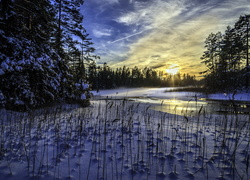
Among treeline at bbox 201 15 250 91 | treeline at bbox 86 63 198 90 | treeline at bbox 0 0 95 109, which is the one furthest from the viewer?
treeline at bbox 86 63 198 90

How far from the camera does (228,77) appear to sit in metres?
20.6

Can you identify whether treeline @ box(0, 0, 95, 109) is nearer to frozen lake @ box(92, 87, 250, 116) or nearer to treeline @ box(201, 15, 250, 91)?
frozen lake @ box(92, 87, 250, 116)

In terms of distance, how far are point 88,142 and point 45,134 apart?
147cm

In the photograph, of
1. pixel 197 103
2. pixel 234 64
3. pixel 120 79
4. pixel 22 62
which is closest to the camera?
pixel 22 62

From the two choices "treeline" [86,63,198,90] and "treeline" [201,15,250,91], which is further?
"treeline" [86,63,198,90]

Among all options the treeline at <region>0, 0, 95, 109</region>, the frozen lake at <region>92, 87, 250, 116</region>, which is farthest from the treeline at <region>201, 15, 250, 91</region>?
the treeline at <region>0, 0, 95, 109</region>

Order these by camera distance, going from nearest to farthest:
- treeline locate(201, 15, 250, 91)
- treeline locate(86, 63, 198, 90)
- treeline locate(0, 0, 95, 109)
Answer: treeline locate(0, 0, 95, 109)
treeline locate(201, 15, 250, 91)
treeline locate(86, 63, 198, 90)

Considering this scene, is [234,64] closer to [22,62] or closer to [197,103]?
[197,103]

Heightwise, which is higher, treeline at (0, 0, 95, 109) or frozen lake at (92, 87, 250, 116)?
treeline at (0, 0, 95, 109)

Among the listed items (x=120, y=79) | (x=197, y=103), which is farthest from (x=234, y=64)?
(x=120, y=79)

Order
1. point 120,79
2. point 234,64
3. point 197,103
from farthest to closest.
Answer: point 120,79, point 234,64, point 197,103

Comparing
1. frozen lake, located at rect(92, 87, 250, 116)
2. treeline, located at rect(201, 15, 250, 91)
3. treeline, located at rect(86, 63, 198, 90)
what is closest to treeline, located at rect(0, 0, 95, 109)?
frozen lake, located at rect(92, 87, 250, 116)

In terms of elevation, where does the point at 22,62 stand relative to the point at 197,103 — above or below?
above

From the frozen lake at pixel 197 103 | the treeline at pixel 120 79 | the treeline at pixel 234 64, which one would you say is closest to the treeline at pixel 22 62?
the frozen lake at pixel 197 103
